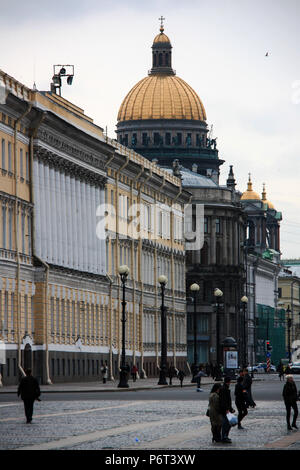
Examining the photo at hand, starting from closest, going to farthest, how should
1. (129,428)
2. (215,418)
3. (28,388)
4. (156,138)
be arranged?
(215,418)
(129,428)
(28,388)
(156,138)

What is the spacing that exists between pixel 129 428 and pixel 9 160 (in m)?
40.1

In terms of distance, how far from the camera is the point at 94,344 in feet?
306

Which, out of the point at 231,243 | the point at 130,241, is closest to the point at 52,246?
the point at 130,241

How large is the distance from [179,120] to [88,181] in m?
103

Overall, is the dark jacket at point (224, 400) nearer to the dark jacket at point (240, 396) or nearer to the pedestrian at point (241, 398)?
the pedestrian at point (241, 398)

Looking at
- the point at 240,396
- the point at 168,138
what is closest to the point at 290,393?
the point at 240,396

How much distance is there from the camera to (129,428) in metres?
37.6

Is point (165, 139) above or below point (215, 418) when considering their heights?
above

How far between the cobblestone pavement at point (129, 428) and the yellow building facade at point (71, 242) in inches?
1008

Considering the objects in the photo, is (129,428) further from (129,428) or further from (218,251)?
(218,251)

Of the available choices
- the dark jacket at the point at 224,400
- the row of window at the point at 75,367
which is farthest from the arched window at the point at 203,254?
the dark jacket at the point at 224,400

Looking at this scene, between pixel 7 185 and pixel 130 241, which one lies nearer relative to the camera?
pixel 7 185

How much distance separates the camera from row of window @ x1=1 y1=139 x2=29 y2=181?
75.4 m
